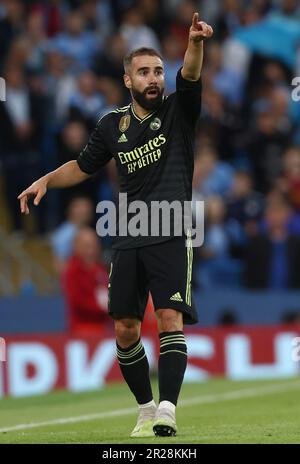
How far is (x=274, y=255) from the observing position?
15922mm

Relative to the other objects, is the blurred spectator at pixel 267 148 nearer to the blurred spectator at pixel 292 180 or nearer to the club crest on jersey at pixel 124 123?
the blurred spectator at pixel 292 180

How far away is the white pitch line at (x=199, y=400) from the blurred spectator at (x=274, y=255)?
7.27 ft

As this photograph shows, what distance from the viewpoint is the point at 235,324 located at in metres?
16.1

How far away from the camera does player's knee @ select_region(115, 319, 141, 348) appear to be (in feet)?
26.0

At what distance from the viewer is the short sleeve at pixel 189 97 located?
7734 mm

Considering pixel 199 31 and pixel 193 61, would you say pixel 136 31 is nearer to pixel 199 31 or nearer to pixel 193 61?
pixel 193 61

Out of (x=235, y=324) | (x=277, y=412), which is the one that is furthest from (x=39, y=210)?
(x=277, y=412)

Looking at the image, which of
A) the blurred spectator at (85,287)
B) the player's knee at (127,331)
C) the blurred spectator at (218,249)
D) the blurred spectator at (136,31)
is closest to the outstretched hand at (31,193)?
the player's knee at (127,331)

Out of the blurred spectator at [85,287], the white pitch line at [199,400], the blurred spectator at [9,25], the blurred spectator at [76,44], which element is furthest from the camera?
the blurred spectator at [76,44]

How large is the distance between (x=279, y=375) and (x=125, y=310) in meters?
7.93

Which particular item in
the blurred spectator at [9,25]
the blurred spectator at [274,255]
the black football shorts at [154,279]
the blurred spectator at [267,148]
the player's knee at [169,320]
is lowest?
the player's knee at [169,320]

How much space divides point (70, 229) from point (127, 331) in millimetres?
8123

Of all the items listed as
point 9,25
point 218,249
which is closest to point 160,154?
point 218,249

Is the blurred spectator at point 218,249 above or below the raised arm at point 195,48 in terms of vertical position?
A: above
